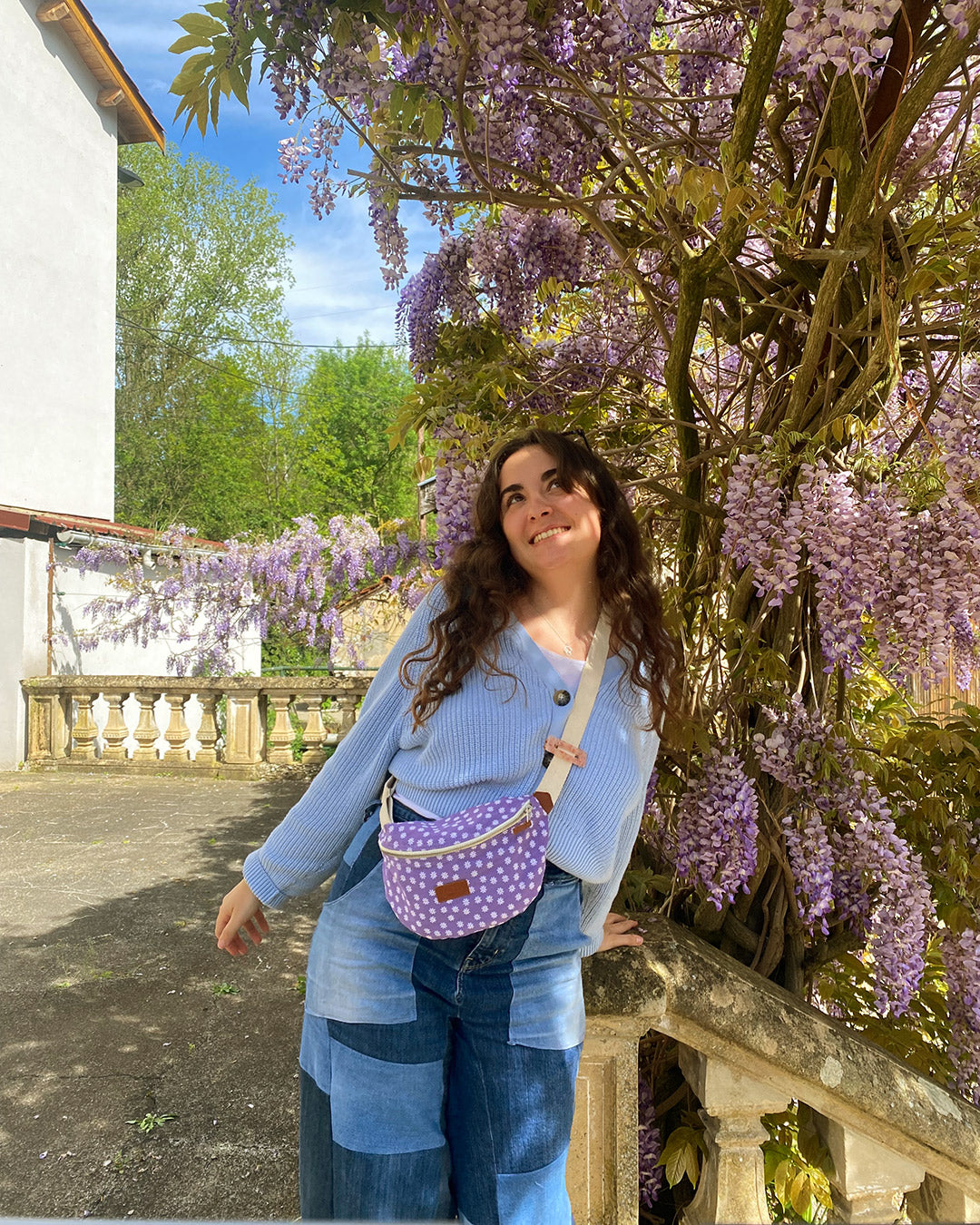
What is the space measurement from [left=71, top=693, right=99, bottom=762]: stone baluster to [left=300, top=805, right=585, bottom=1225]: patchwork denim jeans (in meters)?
8.18

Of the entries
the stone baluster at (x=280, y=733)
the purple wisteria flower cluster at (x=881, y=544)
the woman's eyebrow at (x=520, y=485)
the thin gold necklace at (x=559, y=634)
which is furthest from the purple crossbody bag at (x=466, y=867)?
the stone baluster at (x=280, y=733)

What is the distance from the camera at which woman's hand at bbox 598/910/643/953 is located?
153 centimetres

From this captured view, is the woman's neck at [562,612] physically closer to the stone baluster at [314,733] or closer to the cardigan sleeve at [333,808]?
the cardigan sleeve at [333,808]

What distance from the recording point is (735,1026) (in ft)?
4.99

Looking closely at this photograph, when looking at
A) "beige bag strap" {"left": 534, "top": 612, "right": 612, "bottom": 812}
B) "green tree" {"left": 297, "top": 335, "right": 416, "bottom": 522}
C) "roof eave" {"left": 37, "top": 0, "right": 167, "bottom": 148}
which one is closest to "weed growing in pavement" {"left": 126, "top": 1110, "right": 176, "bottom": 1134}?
"beige bag strap" {"left": 534, "top": 612, "right": 612, "bottom": 812}

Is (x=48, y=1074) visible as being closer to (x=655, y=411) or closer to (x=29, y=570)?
(x=655, y=411)

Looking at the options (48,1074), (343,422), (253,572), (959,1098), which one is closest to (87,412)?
(253,572)

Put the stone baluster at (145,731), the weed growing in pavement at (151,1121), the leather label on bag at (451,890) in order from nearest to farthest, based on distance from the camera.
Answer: the leather label on bag at (451,890), the weed growing in pavement at (151,1121), the stone baluster at (145,731)

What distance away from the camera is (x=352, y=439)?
101 feet

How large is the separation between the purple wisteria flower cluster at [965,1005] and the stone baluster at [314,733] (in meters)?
6.09

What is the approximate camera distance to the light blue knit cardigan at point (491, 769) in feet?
4.39

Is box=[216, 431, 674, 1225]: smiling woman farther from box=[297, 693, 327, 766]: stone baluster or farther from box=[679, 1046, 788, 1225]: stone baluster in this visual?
box=[297, 693, 327, 766]: stone baluster

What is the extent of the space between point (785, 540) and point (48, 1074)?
265cm

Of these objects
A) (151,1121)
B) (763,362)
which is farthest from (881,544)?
(151,1121)
